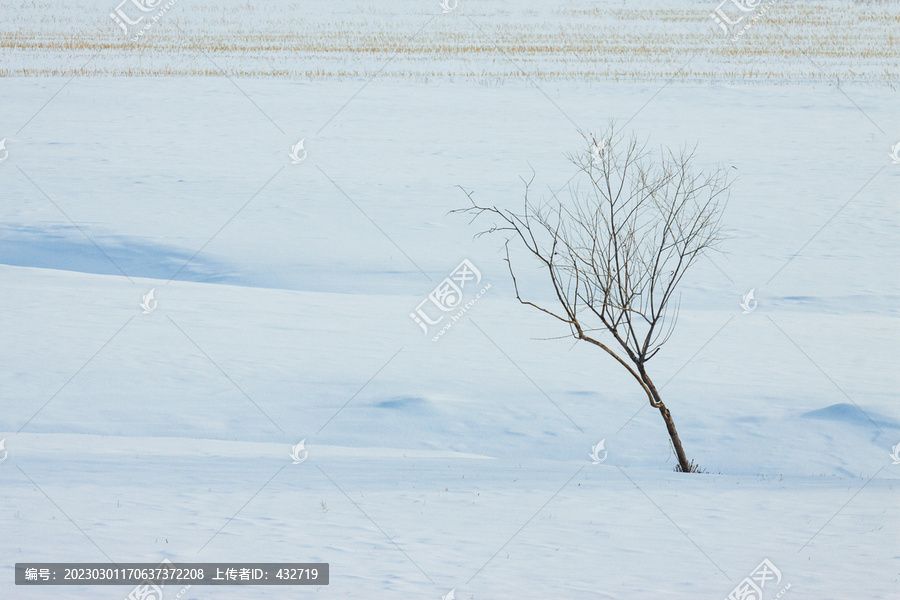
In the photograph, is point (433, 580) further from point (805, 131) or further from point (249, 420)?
point (805, 131)

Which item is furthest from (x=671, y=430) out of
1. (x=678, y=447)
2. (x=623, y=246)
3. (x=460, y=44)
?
(x=460, y=44)

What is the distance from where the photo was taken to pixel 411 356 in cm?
959

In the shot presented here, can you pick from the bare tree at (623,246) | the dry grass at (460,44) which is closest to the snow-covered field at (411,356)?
the bare tree at (623,246)

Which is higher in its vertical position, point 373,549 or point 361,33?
point 361,33

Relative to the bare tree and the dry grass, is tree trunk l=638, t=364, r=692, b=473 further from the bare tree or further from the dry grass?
the dry grass

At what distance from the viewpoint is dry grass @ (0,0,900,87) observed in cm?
2477

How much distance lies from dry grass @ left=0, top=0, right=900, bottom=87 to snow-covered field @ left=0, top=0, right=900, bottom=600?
1959 millimetres

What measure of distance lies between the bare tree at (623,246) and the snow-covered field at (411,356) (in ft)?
1.56

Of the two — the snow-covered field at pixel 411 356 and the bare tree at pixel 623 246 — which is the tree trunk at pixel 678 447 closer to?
the bare tree at pixel 623 246

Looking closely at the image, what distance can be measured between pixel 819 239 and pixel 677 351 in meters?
5.23

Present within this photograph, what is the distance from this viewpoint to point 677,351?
988 cm

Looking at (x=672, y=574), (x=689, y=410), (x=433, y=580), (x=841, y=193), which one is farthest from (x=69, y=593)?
(x=841, y=193)

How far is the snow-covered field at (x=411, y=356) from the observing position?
4.81m

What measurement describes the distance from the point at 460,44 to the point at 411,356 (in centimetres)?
2284
